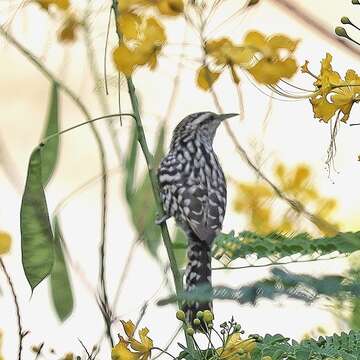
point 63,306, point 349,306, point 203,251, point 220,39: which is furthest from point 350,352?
point 203,251

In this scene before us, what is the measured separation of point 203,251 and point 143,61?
122cm

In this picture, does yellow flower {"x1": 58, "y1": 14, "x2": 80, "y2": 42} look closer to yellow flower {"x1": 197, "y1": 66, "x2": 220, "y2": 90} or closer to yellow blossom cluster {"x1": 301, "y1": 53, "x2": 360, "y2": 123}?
yellow flower {"x1": 197, "y1": 66, "x2": 220, "y2": 90}

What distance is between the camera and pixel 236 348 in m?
1.35

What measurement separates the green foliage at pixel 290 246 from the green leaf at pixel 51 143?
72cm

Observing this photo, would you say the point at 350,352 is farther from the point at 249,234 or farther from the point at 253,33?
the point at 253,33

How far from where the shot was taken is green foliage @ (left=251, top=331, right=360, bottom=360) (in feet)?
4.06

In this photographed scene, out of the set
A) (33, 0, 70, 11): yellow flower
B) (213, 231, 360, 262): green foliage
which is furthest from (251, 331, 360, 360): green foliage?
(33, 0, 70, 11): yellow flower

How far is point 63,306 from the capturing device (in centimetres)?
200

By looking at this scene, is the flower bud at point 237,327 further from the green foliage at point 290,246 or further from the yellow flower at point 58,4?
the yellow flower at point 58,4

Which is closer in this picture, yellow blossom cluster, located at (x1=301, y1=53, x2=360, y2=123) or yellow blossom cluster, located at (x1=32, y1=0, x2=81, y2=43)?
yellow blossom cluster, located at (x1=301, y1=53, x2=360, y2=123)

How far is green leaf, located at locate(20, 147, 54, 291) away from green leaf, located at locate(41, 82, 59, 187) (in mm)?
193

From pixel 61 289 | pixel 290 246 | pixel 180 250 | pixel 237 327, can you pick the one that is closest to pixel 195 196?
pixel 180 250

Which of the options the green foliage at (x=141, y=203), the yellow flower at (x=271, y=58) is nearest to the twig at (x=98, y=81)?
the green foliage at (x=141, y=203)

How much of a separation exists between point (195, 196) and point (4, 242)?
3.36 ft
